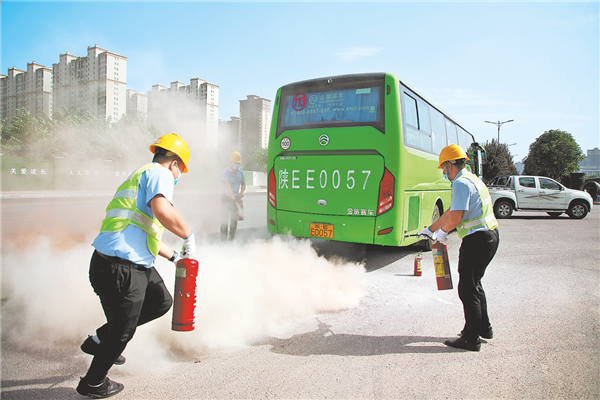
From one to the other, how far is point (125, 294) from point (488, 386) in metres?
2.60

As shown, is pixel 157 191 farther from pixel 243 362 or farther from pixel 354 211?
pixel 354 211

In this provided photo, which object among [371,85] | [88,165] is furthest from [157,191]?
[88,165]

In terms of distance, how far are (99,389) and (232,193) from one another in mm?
5506

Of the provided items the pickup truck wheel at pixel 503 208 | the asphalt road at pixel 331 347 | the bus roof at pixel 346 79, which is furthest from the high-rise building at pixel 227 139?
the pickup truck wheel at pixel 503 208

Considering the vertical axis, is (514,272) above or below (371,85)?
below

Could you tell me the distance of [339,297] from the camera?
448 centimetres

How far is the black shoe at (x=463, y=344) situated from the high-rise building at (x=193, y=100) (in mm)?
10774

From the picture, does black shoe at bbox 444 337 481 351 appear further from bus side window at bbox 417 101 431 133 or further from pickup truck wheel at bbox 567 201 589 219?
pickup truck wheel at bbox 567 201 589 219

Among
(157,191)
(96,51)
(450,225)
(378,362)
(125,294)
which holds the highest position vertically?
(96,51)

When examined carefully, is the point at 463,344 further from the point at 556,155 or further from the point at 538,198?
the point at 556,155

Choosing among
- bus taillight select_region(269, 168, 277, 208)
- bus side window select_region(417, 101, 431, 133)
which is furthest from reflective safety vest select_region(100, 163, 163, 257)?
bus side window select_region(417, 101, 431, 133)

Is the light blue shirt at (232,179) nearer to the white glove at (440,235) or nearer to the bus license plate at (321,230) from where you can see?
the bus license plate at (321,230)

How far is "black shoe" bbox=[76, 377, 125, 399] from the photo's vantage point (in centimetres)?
238

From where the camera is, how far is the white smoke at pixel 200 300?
3.17 metres
